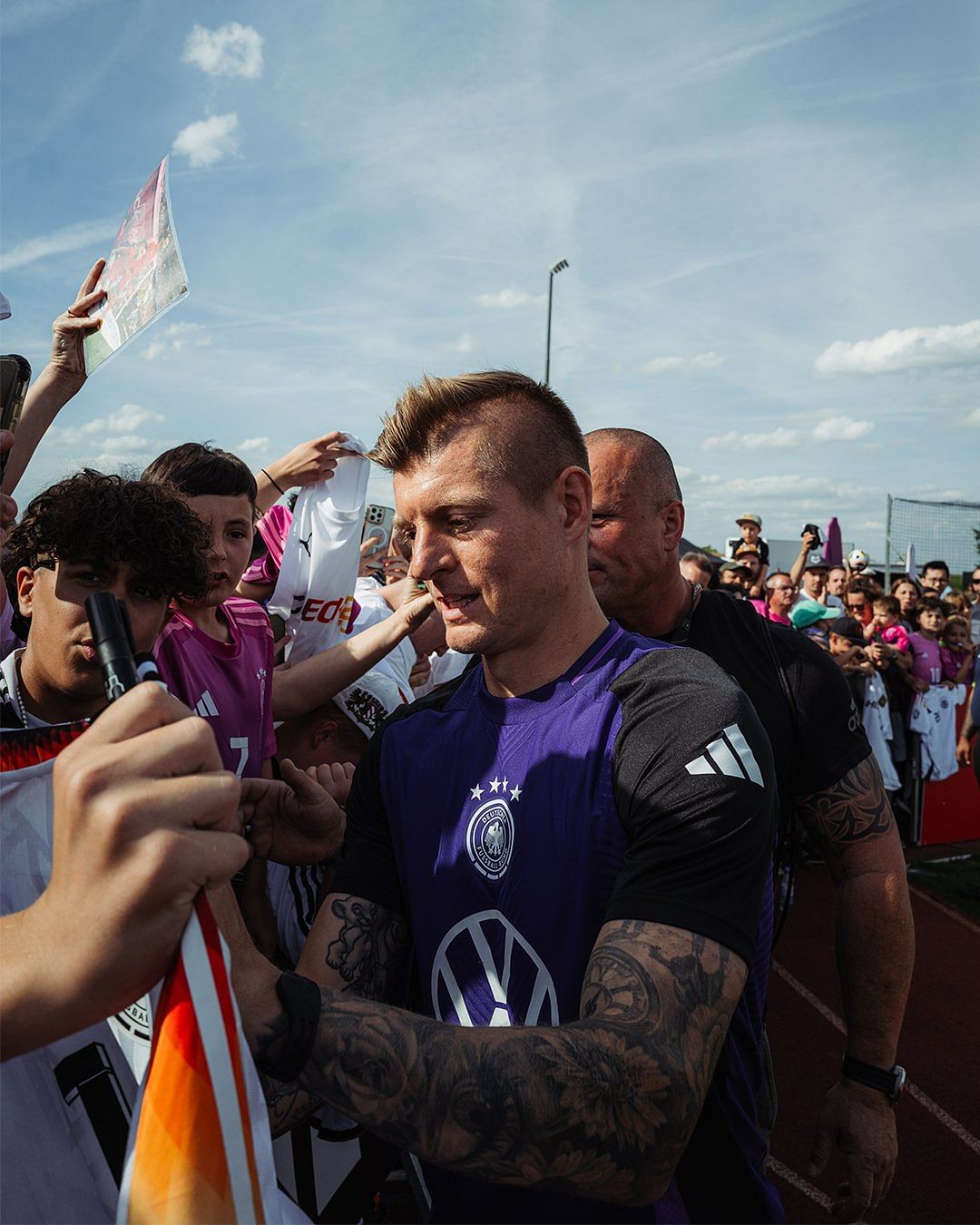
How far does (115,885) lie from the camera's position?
35.5 inches

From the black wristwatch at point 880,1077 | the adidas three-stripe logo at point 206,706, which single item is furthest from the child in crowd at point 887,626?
the adidas three-stripe logo at point 206,706

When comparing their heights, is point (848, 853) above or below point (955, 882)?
above

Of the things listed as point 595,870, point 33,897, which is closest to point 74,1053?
point 33,897

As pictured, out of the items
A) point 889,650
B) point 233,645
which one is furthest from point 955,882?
point 233,645

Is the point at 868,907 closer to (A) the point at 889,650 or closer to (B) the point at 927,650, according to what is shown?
(A) the point at 889,650

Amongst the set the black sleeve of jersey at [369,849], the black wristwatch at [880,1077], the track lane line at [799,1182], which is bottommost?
the track lane line at [799,1182]

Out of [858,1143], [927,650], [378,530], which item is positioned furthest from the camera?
[927,650]

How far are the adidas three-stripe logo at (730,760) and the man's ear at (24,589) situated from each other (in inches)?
73.7

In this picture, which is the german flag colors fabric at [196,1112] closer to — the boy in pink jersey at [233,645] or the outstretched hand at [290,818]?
the outstretched hand at [290,818]

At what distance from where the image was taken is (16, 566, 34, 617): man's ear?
2479 millimetres

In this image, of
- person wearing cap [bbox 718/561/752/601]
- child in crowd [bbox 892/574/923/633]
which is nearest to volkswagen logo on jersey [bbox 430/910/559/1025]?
person wearing cap [bbox 718/561/752/601]

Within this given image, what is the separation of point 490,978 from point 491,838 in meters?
0.25

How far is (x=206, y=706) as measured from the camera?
2973 mm

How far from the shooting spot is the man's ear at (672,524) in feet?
10.2
